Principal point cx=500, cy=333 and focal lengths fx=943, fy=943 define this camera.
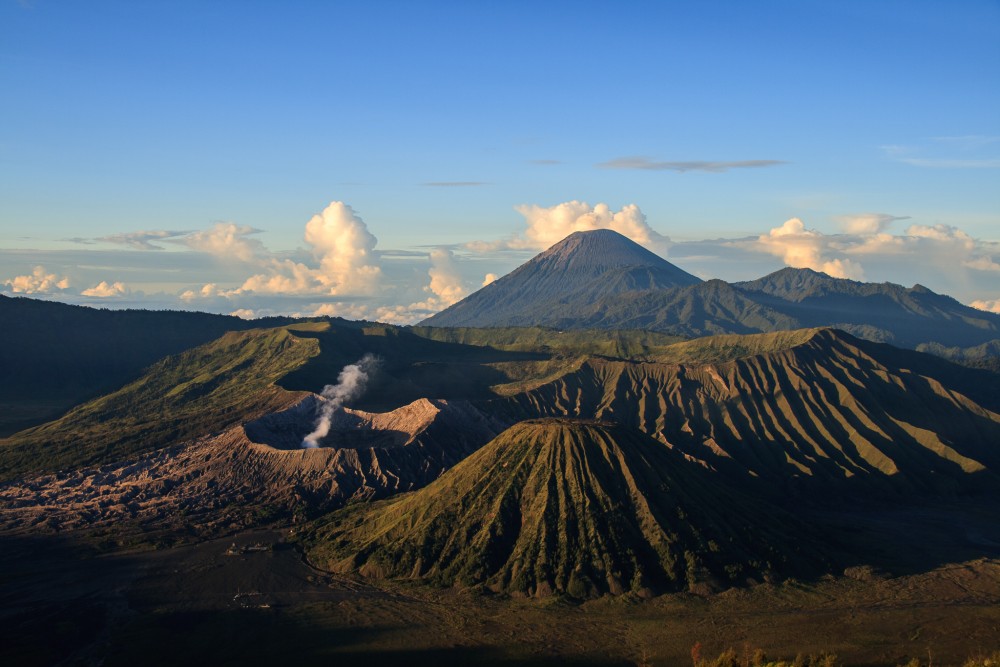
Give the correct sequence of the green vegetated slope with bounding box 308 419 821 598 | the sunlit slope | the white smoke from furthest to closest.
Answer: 1. the sunlit slope
2. the white smoke
3. the green vegetated slope with bounding box 308 419 821 598

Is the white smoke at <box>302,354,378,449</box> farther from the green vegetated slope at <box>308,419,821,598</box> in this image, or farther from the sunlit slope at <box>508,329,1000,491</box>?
the sunlit slope at <box>508,329,1000,491</box>

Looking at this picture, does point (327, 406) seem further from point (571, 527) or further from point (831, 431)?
point (831, 431)

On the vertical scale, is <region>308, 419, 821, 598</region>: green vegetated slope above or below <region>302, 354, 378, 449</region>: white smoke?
below

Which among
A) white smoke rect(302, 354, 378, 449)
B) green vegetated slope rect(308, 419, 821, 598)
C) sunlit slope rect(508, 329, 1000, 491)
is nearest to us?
green vegetated slope rect(308, 419, 821, 598)

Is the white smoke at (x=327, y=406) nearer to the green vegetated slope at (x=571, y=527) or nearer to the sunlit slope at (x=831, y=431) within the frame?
the green vegetated slope at (x=571, y=527)

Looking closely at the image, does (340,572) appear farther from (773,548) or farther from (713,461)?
(713,461)

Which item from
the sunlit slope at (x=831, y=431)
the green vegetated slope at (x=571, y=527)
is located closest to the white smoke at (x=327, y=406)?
the green vegetated slope at (x=571, y=527)

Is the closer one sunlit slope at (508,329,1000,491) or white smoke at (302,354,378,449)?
white smoke at (302,354,378,449)

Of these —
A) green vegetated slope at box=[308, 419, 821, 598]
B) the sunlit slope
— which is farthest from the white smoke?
the sunlit slope

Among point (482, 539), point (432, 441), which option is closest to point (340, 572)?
point (482, 539)
